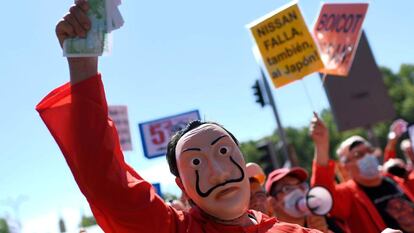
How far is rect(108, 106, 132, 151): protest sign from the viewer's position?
295 inches

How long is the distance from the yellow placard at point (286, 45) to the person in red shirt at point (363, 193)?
0.89m

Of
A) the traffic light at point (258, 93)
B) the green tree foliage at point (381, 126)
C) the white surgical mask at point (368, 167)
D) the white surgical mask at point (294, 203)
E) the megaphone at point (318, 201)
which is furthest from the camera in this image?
the green tree foliage at point (381, 126)

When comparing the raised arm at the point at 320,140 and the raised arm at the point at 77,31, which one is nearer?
the raised arm at the point at 77,31

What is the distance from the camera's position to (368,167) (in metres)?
4.95

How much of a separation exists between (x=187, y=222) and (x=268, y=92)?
1148cm

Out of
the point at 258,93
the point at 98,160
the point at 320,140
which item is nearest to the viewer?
the point at 98,160

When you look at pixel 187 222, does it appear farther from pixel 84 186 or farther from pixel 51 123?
pixel 51 123

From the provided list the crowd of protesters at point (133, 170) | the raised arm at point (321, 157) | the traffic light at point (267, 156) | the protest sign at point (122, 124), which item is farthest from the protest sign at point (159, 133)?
the traffic light at point (267, 156)

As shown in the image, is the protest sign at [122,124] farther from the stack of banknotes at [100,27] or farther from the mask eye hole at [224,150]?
the stack of banknotes at [100,27]

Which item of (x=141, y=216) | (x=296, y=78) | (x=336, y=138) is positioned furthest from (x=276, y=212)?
(x=336, y=138)

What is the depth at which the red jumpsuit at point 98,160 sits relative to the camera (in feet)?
6.35

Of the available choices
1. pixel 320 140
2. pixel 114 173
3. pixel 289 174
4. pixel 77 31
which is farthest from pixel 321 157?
pixel 77 31

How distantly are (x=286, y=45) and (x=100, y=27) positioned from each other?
3.75 meters

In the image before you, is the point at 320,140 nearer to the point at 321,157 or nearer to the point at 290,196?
the point at 321,157
